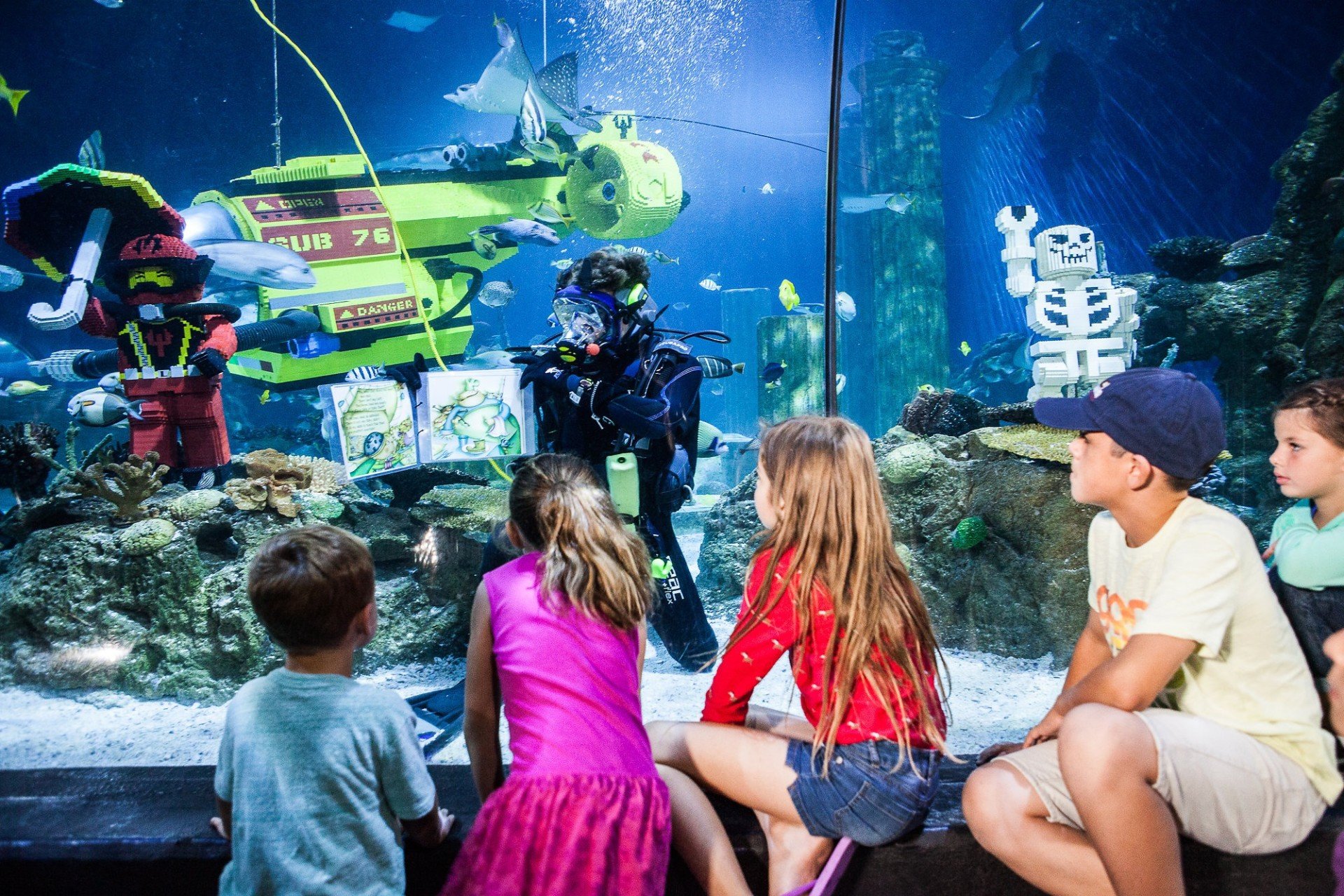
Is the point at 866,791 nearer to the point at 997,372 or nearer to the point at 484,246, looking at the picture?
the point at 484,246

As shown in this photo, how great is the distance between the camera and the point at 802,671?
1.49 meters

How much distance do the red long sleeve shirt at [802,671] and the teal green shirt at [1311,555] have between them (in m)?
1.11

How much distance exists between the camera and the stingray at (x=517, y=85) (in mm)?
5645

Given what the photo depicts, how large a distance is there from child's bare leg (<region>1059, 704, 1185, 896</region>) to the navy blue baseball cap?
56cm

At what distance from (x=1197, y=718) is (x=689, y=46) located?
7545 mm

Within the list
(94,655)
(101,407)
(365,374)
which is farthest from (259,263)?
(94,655)

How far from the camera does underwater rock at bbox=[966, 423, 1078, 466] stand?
3949mm

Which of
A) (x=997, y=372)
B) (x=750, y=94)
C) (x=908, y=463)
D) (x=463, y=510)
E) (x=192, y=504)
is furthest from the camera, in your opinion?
(x=997, y=372)

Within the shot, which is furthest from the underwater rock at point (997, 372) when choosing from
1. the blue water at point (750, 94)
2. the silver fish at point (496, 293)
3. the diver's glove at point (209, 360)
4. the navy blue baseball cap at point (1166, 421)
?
the diver's glove at point (209, 360)

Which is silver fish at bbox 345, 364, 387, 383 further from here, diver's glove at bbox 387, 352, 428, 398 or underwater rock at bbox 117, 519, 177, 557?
underwater rock at bbox 117, 519, 177, 557

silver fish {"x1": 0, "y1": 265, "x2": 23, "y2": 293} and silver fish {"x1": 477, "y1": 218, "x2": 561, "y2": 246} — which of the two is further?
silver fish {"x1": 0, "y1": 265, "x2": 23, "y2": 293}

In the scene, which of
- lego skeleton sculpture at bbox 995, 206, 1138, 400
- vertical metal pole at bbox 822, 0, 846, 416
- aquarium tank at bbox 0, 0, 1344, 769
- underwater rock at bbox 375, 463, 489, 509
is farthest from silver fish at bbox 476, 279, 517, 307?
lego skeleton sculpture at bbox 995, 206, 1138, 400

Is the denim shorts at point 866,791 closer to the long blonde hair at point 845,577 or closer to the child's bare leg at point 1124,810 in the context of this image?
the long blonde hair at point 845,577

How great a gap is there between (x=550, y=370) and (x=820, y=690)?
6.45 ft
